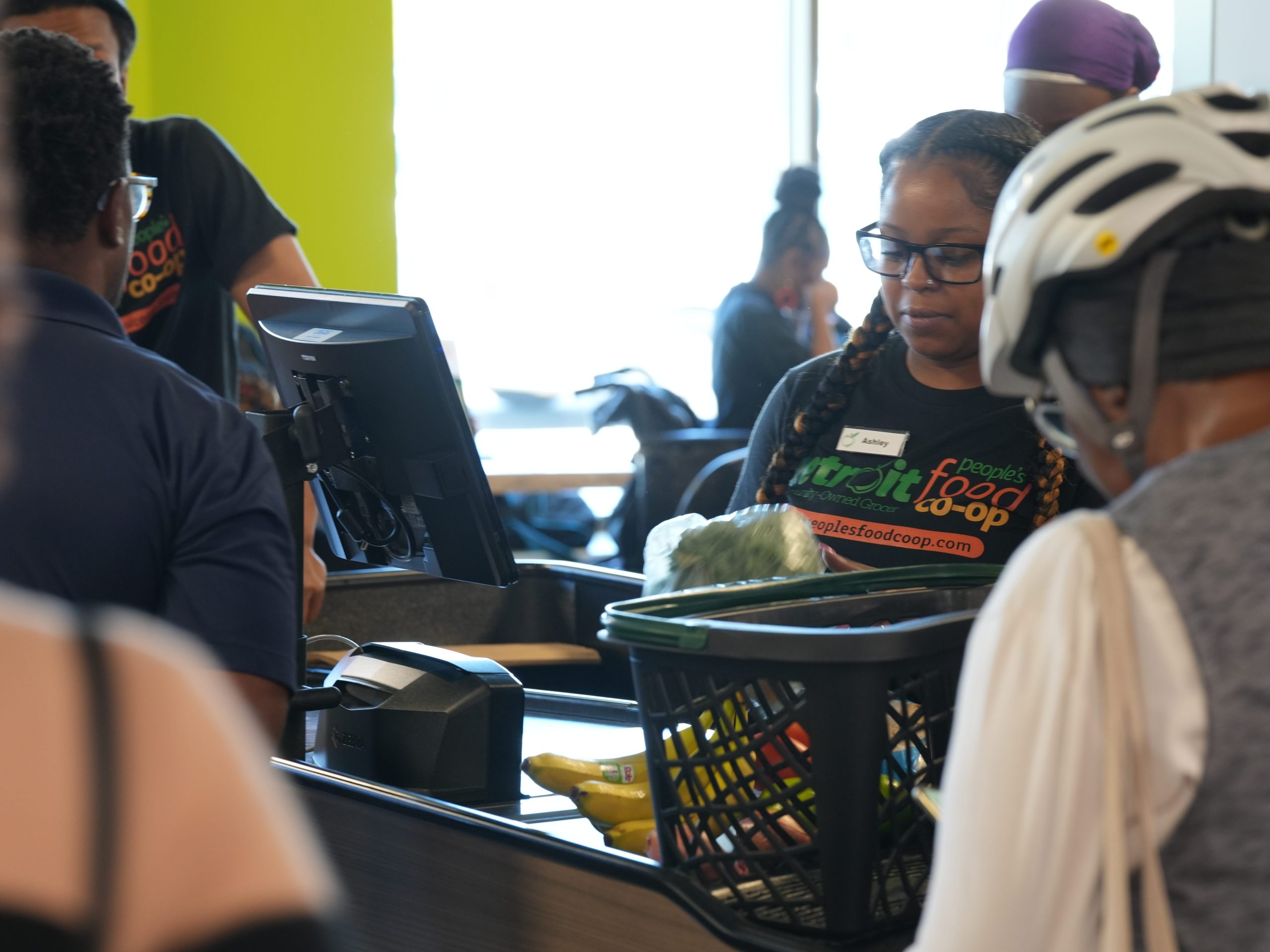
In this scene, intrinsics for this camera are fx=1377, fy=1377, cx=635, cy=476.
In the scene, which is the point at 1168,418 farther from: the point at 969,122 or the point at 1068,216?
the point at 969,122

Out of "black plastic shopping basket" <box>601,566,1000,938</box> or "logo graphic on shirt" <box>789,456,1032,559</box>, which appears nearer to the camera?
"black plastic shopping basket" <box>601,566,1000,938</box>

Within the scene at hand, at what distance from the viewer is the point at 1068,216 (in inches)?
31.6

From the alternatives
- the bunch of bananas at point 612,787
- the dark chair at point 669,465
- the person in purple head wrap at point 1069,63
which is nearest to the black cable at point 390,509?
the bunch of bananas at point 612,787

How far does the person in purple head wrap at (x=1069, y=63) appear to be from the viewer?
216cm

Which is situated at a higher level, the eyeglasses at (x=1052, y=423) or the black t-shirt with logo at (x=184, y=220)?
the black t-shirt with logo at (x=184, y=220)

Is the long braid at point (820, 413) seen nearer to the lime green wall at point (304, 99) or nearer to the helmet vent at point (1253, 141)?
the helmet vent at point (1253, 141)

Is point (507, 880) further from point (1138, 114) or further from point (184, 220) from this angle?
point (184, 220)

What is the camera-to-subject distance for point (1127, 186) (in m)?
0.80

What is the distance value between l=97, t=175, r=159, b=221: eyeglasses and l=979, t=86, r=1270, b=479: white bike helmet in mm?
900

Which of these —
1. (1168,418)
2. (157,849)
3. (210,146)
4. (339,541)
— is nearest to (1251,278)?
(1168,418)

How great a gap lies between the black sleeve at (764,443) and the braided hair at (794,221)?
2.87 meters

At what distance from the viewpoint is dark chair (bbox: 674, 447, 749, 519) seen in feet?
10.8

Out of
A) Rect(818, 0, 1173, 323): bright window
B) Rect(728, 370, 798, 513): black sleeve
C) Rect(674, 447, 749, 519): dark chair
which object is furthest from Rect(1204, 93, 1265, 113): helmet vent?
Rect(818, 0, 1173, 323): bright window

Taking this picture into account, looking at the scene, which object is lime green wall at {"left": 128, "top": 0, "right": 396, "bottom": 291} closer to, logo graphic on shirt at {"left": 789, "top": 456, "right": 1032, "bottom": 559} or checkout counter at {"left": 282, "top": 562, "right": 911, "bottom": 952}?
logo graphic on shirt at {"left": 789, "top": 456, "right": 1032, "bottom": 559}
